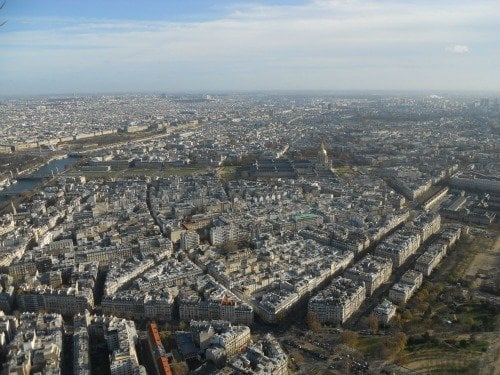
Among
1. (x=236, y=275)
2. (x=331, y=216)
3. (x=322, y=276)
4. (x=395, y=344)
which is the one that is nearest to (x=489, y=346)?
(x=395, y=344)

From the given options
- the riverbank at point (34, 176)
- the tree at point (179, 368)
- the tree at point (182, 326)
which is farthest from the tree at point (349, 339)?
the riverbank at point (34, 176)

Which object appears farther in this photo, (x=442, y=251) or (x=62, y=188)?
(x=62, y=188)

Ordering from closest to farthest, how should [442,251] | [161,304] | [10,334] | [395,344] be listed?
[395,344] < [10,334] < [161,304] < [442,251]

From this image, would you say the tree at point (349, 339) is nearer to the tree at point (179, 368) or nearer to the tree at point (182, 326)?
the tree at point (179, 368)

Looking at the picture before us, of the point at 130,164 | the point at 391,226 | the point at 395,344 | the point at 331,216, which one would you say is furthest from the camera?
the point at 130,164

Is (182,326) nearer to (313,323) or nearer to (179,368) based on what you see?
(179,368)

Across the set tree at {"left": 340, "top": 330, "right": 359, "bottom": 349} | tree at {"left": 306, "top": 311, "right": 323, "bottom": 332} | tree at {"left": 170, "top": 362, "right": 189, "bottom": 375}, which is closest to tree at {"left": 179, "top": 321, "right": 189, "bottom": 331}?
tree at {"left": 170, "top": 362, "right": 189, "bottom": 375}

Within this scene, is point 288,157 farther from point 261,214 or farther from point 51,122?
point 51,122
